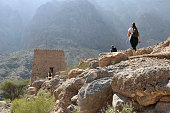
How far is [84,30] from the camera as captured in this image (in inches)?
2886

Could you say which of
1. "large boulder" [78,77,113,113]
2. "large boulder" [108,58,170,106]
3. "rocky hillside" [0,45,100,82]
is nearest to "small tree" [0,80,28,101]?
"rocky hillside" [0,45,100,82]

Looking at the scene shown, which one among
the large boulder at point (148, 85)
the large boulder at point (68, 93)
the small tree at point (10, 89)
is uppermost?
the large boulder at point (148, 85)

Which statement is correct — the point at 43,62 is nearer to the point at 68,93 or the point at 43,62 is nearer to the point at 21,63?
the point at 68,93

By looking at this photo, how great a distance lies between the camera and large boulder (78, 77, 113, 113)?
3.37 m

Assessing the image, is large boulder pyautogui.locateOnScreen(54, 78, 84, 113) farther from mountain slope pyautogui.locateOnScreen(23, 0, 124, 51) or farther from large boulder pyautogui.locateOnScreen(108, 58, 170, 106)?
mountain slope pyautogui.locateOnScreen(23, 0, 124, 51)

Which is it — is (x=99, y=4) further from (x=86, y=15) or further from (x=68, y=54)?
Answer: (x=68, y=54)

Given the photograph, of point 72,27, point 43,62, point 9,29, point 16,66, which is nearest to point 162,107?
point 43,62

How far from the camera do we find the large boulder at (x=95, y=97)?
11.1ft

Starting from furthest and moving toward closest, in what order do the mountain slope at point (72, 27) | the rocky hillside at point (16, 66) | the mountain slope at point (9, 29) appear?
the mountain slope at point (9, 29) → the mountain slope at point (72, 27) → the rocky hillside at point (16, 66)

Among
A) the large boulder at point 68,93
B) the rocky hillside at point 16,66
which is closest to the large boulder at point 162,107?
the large boulder at point 68,93

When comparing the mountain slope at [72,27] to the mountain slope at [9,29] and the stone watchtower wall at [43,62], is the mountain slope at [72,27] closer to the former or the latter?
the mountain slope at [9,29]

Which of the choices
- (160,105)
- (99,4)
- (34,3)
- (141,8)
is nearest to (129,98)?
(160,105)

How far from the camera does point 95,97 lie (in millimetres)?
3375

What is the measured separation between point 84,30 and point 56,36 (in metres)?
14.2
